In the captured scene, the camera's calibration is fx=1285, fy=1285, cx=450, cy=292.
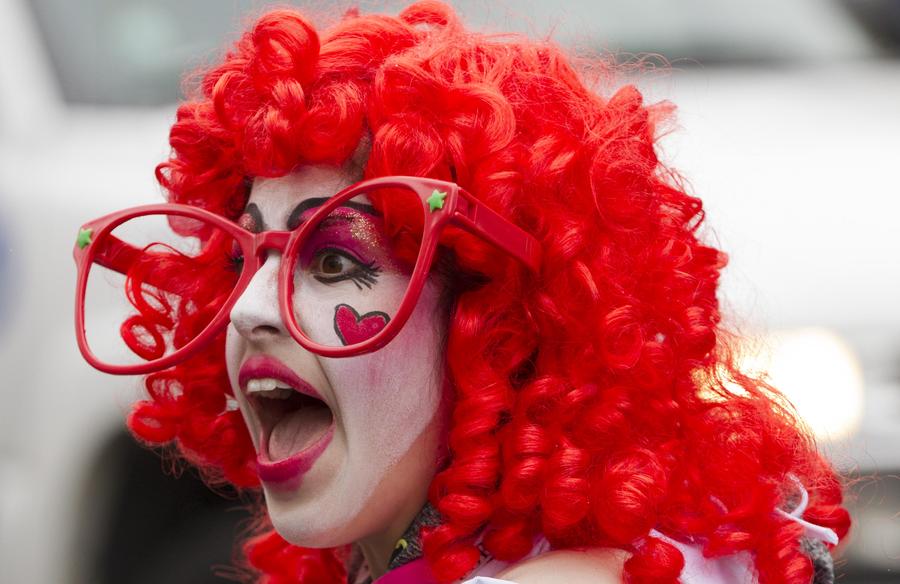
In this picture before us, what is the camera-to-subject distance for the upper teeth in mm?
1706

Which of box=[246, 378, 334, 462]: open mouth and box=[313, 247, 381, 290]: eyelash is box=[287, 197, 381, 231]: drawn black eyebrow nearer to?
box=[313, 247, 381, 290]: eyelash

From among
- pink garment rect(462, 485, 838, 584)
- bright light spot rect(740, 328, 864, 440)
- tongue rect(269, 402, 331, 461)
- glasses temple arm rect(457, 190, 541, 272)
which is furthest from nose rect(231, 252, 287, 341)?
bright light spot rect(740, 328, 864, 440)

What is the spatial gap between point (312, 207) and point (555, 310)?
35 centimetres

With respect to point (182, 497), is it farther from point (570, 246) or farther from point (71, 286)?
point (570, 246)

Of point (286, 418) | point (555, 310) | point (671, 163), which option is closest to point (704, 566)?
point (555, 310)

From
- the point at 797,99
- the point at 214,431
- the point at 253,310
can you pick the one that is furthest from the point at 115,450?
the point at 797,99

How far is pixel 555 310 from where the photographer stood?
65.6 inches

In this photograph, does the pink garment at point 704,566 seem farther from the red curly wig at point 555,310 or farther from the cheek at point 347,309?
the cheek at point 347,309

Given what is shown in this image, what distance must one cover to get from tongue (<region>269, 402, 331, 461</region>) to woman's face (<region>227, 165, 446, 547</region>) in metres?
0.02

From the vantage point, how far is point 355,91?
1.71 meters

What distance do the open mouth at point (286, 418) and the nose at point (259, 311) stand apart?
0.25 feet

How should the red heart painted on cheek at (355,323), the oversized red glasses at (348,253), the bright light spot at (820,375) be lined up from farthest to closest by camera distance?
the bright light spot at (820,375), the red heart painted on cheek at (355,323), the oversized red glasses at (348,253)

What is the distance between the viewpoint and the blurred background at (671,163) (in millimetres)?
2568

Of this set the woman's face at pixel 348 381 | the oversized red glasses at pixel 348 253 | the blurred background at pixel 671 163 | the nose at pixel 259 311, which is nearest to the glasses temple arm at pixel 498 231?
the oversized red glasses at pixel 348 253
